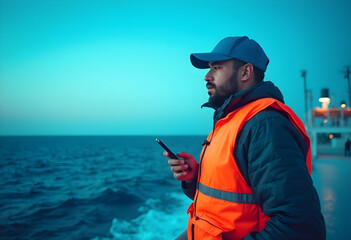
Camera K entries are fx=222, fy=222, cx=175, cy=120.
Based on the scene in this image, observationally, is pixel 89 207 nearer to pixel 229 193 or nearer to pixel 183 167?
pixel 183 167

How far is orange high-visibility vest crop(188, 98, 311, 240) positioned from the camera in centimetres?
131

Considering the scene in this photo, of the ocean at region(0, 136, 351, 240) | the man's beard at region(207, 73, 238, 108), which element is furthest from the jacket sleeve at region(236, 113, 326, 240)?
the ocean at region(0, 136, 351, 240)

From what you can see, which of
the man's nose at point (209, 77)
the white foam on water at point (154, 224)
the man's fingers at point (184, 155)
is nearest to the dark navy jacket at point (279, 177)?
the man's nose at point (209, 77)

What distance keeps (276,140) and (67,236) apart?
31.3 ft

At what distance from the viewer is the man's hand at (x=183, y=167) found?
181 centimetres

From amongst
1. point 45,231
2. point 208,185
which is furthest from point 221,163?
point 45,231

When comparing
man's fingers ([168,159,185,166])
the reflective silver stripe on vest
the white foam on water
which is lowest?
the white foam on water

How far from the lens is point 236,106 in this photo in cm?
157

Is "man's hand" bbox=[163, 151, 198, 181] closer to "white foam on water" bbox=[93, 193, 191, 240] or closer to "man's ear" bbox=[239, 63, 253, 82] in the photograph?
"man's ear" bbox=[239, 63, 253, 82]

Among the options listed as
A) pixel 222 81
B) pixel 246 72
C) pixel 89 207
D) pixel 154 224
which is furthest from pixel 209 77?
pixel 89 207

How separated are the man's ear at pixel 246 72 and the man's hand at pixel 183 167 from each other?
2.63ft

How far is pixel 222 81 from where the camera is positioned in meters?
1.68

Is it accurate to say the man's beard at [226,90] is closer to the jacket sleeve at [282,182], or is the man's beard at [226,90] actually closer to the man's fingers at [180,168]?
the jacket sleeve at [282,182]

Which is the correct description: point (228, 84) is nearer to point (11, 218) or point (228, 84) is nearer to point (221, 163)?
point (221, 163)
